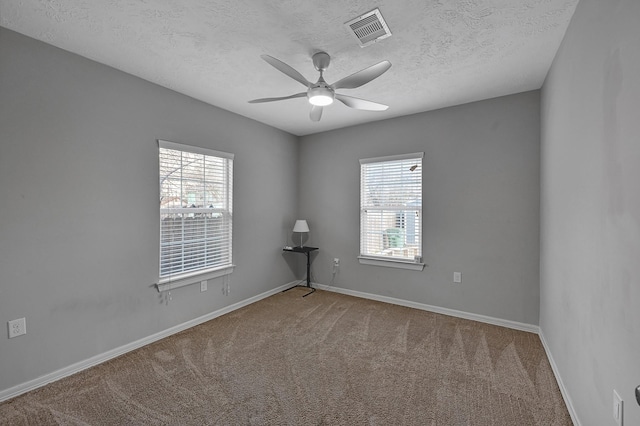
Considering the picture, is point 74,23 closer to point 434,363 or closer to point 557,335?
point 434,363

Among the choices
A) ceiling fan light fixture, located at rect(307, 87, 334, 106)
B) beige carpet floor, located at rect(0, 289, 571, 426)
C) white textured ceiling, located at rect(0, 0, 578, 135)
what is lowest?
beige carpet floor, located at rect(0, 289, 571, 426)

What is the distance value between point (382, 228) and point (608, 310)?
2854 mm

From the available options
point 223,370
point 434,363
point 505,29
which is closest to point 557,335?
point 434,363

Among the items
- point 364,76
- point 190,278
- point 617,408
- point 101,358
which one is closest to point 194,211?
point 190,278

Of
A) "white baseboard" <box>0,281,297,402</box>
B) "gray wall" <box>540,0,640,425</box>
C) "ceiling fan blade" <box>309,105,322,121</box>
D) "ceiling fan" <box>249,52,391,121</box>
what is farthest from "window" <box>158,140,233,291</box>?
"gray wall" <box>540,0,640,425</box>

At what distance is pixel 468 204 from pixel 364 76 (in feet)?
7.20

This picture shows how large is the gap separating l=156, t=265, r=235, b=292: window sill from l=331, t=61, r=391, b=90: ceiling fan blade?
2536mm

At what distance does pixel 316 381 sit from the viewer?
7.28ft

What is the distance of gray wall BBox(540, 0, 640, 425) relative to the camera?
1123 mm

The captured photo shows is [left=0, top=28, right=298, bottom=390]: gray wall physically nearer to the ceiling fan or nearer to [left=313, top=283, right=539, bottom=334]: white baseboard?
the ceiling fan

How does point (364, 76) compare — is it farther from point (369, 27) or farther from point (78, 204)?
point (78, 204)

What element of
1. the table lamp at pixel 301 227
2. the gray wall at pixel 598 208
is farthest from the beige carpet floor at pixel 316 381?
the table lamp at pixel 301 227

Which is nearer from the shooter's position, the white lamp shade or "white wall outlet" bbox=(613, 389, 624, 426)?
"white wall outlet" bbox=(613, 389, 624, 426)

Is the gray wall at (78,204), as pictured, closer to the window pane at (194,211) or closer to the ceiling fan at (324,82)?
the window pane at (194,211)
